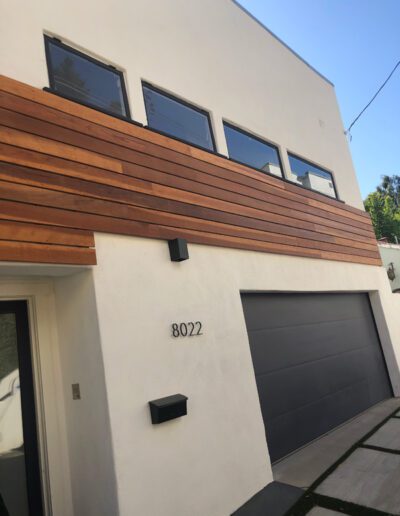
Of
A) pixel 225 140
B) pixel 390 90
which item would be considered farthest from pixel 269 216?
pixel 390 90

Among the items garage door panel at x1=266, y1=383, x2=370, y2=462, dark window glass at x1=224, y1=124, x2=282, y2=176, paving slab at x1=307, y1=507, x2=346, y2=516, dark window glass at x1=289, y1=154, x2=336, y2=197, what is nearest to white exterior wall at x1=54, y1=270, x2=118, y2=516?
paving slab at x1=307, y1=507, x2=346, y2=516

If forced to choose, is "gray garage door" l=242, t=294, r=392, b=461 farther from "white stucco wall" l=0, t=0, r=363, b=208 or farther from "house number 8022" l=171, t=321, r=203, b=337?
"white stucco wall" l=0, t=0, r=363, b=208

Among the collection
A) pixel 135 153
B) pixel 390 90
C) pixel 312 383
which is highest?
pixel 390 90

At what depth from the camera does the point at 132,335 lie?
2.79 m

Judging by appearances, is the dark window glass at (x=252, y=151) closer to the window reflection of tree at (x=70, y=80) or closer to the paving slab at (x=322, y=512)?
the window reflection of tree at (x=70, y=80)

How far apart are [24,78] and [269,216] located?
310cm

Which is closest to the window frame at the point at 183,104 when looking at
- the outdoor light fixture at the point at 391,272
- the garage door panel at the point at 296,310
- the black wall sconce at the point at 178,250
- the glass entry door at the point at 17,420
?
the black wall sconce at the point at 178,250

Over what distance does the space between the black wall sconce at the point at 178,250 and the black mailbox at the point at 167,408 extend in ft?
3.80

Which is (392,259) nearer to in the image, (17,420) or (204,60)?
(204,60)

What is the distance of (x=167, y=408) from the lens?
271 cm

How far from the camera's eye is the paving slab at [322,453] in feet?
11.9

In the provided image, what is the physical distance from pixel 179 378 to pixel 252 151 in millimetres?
3515

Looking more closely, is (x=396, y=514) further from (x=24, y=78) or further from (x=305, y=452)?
(x=24, y=78)

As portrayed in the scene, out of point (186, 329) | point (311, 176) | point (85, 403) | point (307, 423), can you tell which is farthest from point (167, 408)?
point (311, 176)
